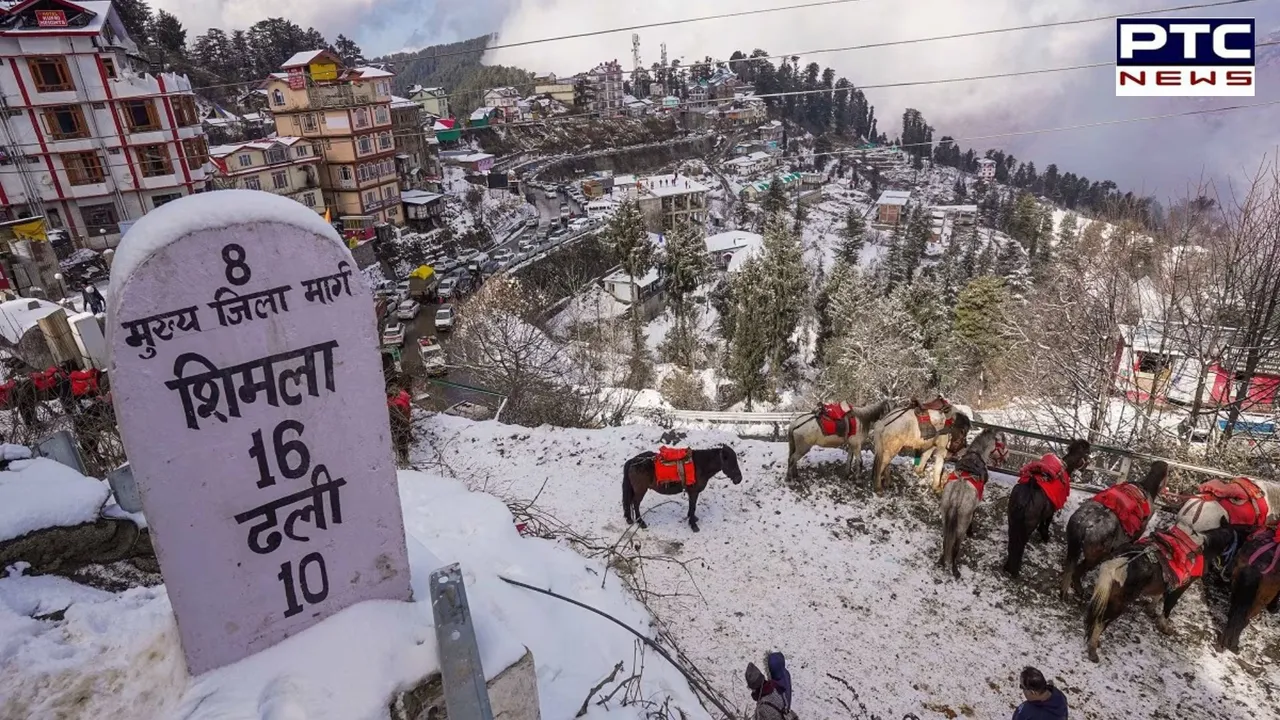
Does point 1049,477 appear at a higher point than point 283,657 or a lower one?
lower

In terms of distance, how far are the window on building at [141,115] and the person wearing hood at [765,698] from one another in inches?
1224

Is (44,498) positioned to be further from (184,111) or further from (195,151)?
(195,151)

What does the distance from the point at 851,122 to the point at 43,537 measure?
133 metres

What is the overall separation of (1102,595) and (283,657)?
21.2 feet

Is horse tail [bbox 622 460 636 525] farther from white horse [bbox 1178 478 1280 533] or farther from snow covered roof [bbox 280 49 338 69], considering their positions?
snow covered roof [bbox 280 49 338 69]

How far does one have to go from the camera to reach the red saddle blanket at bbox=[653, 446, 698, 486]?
24.5 feet

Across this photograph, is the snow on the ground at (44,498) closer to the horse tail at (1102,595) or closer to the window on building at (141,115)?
the horse tail at (1102,595)

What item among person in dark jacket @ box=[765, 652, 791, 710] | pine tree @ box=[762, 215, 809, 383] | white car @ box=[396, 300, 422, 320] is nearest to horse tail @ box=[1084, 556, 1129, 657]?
person in dark jacket @ box=[765, 652, 791, 710]

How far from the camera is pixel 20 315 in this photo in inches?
487

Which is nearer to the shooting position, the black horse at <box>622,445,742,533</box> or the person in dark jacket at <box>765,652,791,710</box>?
the person in dark jacket at <box>765,652,791,710</box>

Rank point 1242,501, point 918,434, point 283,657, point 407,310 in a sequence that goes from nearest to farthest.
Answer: point 283,657 → point 1242,501 → point 918,434 → point 407,310

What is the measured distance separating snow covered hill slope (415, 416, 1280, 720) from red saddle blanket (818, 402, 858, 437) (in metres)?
0.78

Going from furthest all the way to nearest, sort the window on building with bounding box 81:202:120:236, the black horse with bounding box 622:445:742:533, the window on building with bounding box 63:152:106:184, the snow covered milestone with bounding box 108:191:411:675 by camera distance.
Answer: the window on building with bounding box 81:202:120:236 → the window on building with bounding box 63:152:106:184 → the black horse with bounding box 622:445:742:533 → the snow covered milestone with bounding box 108:191:411:675

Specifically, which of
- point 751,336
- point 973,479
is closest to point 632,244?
point 751,336
